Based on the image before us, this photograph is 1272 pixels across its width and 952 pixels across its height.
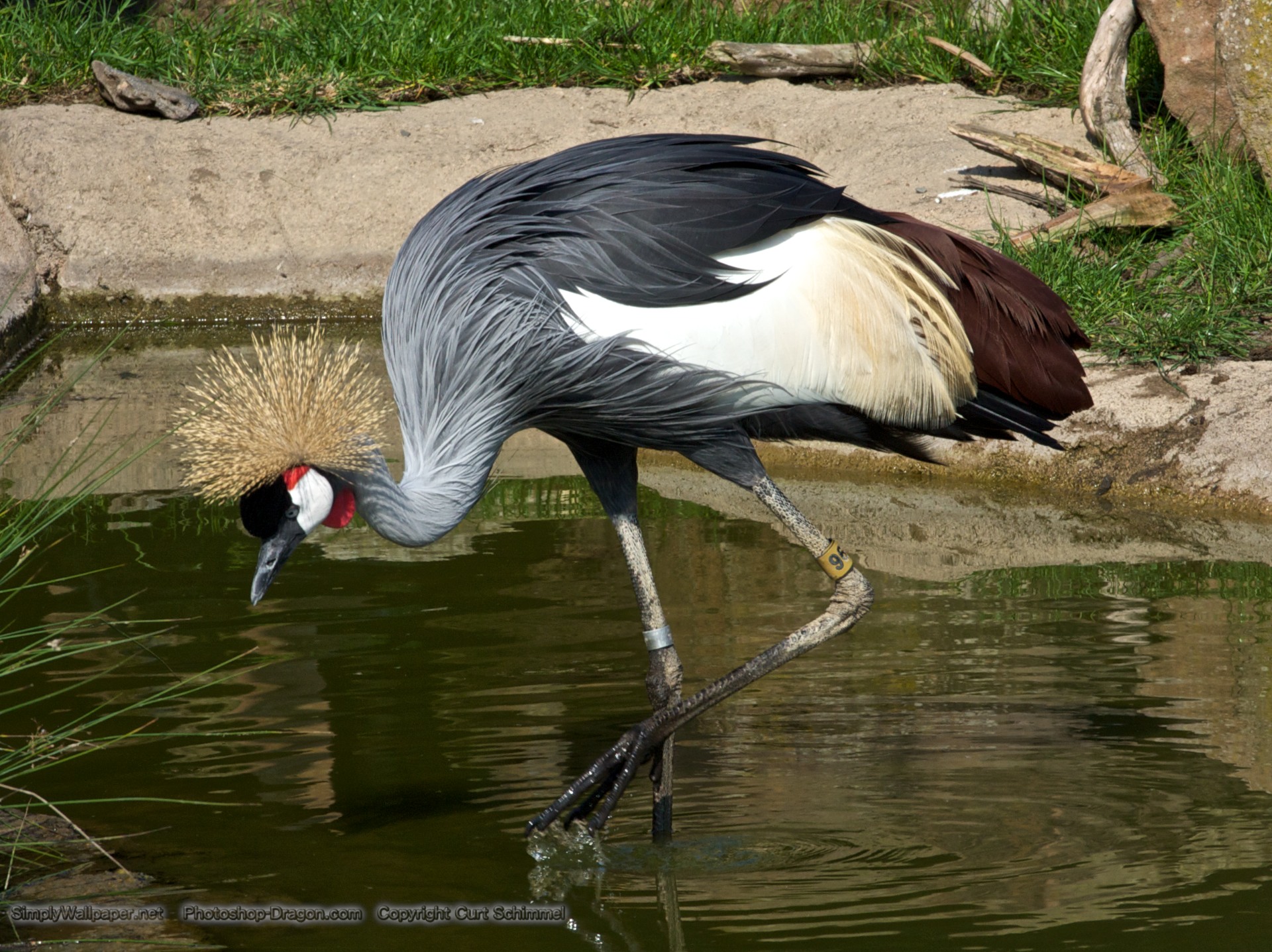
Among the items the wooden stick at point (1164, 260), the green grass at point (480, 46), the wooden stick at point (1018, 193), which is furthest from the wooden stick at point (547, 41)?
the wooden stick at point (1164, 260)

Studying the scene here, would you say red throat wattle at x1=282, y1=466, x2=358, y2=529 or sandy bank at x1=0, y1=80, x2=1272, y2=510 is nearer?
red throat wattle at x1=282, y1=466, x2=358, y2=529

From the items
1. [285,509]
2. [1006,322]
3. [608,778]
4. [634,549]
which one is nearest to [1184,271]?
[1006,322]

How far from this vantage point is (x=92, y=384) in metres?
6.82

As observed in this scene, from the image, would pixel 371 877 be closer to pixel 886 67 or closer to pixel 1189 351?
pixel 1189 351

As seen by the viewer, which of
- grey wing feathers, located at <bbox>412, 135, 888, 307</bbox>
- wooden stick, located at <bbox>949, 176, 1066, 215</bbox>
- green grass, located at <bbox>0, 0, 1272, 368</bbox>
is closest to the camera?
grey wing feathers, located at <bbox>412, 135, 888, 307</bbox>

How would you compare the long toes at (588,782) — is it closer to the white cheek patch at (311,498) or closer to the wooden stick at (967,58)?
the white cheek patch at (311,498)

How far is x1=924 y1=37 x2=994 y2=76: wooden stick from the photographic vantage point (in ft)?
25.8

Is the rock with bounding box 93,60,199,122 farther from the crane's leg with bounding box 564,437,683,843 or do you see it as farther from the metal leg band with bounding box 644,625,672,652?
the metal leg band with bounding box 644,625,672,652

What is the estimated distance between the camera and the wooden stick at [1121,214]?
6.23 m

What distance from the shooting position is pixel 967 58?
788 cm

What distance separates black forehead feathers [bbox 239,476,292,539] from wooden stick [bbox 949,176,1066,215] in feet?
15.2

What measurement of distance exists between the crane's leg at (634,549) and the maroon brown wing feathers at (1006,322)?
2.62 feet

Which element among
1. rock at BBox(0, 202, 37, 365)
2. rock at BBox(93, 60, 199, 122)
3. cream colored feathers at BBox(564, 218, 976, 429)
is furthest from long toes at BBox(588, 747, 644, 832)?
rock at BBox(93, 60, 199, 122)

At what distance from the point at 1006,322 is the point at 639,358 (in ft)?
2.91
